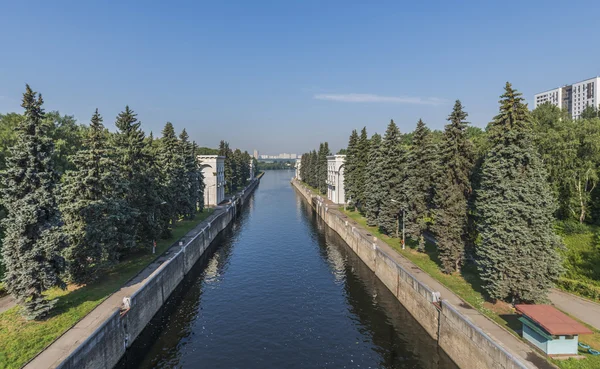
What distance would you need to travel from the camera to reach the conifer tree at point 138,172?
33312 millimetres

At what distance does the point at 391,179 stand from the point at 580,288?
22456 millimetres

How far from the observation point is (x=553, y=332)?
15.4m

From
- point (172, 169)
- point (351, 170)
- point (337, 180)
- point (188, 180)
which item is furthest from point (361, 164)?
point (172, 169)

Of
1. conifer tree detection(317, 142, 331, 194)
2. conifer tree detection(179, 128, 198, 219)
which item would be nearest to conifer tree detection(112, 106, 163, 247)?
conifer tree detection(179, 128, 198, 219)

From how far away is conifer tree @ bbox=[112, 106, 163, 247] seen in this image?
3331 cm

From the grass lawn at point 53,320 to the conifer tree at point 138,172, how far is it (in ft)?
17.5

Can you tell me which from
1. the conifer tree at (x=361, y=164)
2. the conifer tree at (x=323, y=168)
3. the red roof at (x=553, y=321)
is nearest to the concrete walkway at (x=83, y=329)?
the red roof at (x=553, y=321)

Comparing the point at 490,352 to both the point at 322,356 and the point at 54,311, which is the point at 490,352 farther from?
the point at 54,311

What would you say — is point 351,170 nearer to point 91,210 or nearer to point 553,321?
point 91,210

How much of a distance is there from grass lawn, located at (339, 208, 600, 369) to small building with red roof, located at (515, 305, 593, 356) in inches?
21.8

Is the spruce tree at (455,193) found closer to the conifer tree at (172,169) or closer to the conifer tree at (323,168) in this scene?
the conifer tree at (172,169)

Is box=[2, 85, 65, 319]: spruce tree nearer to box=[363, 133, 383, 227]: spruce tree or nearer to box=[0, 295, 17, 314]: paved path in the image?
box=[0, 295, 17, 314]: paved path

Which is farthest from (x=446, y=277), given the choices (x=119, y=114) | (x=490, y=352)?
(x=119, y=114)

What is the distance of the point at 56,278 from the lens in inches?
795
